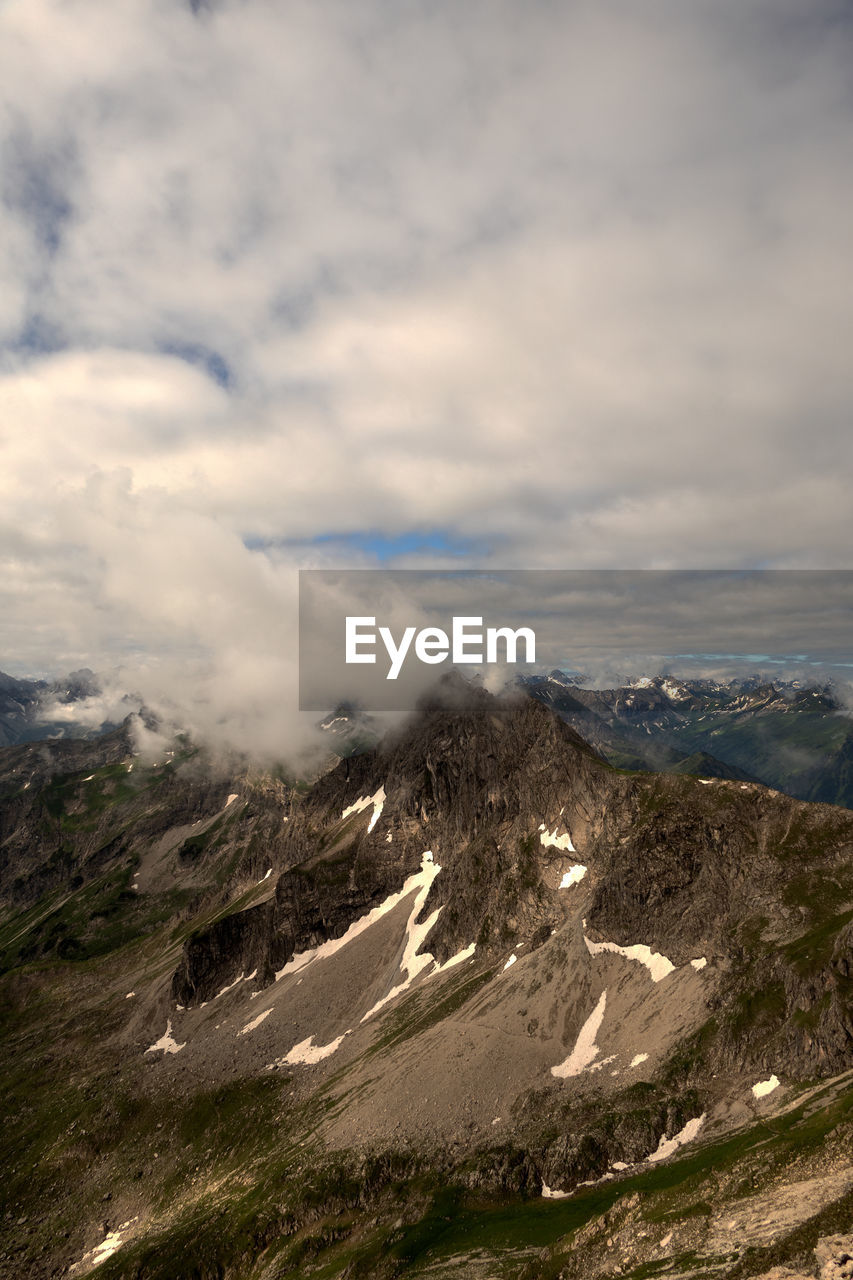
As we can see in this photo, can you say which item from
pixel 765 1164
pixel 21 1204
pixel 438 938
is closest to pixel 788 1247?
pixel 765 1164

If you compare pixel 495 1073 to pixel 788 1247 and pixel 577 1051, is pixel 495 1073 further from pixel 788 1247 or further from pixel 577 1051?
pixel 788 1247

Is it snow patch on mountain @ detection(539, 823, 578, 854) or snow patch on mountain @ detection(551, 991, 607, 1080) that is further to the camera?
snow patch on mountain @ detection(539, 823, 578, 854)

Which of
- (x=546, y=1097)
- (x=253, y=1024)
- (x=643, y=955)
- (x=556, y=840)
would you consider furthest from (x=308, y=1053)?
(x=643, y=955)

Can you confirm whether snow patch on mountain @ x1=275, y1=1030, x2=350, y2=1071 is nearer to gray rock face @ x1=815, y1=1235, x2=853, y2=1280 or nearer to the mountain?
the mountain

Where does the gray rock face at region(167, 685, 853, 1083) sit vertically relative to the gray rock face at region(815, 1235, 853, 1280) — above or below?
below

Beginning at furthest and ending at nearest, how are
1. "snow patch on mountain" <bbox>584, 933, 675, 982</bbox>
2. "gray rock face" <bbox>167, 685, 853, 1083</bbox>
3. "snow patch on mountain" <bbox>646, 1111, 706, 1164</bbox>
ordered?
"snow patch on mountain" <bbox>584, 933, 675, 982</bbox> < "gray rock face" <bbox>167, 685, 853, 1083</bbox> < "snow patch on mountain" <bbox>646, 1111, 706, 1164</bbox>

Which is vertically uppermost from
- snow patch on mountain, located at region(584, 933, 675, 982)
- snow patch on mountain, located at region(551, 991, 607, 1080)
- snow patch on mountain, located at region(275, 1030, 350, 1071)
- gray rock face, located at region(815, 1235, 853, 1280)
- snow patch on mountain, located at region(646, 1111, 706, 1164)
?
gray rock face, located at region(815, 1235, 853, 1280)

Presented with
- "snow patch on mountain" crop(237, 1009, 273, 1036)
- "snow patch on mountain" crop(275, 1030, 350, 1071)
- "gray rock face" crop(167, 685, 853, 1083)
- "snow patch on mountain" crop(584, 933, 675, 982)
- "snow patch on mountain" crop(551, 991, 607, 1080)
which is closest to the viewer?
"gray rock face" crop(167, 685, 853, 1083)

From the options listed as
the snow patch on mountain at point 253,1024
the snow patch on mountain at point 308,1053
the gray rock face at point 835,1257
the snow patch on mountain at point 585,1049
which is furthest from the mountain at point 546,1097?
the gray rock face at point 835,1257

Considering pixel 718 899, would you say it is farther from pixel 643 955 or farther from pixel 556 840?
pixel 556 840

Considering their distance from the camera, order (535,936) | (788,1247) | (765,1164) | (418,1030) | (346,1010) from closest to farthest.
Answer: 1. (788,1247)
2. (765,1164)
3. (418,1030)
4. (535,936)
5. (346,1010)

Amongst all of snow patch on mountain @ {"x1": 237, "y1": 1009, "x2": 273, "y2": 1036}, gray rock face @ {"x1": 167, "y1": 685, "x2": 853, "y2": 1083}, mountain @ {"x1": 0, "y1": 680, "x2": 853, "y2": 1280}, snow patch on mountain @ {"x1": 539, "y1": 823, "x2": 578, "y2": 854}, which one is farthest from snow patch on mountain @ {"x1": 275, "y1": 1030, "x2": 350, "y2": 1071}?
snow patch on mountain @ {"x1": 539, "y1": 823, "x2": 578, "y2": 854}
